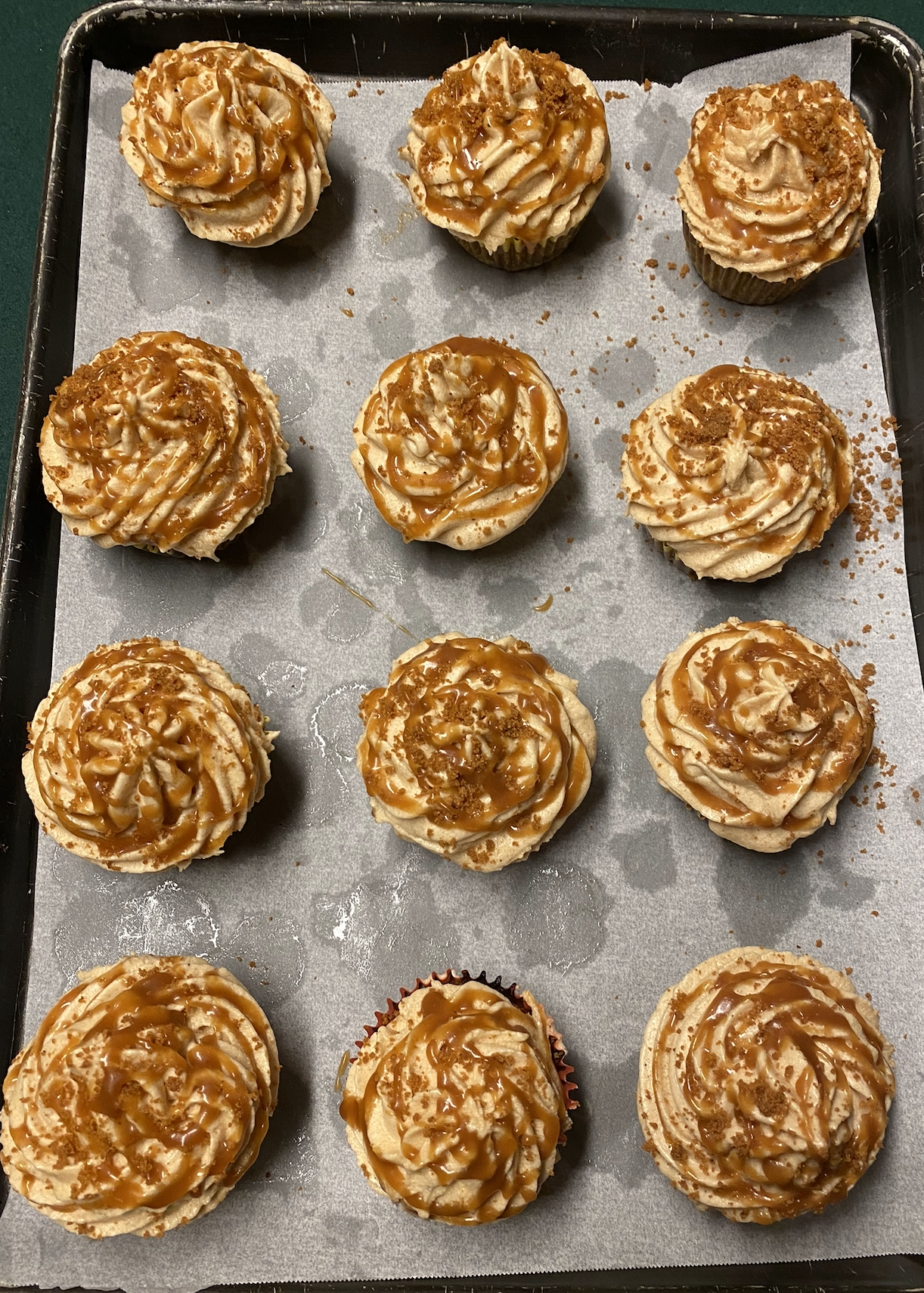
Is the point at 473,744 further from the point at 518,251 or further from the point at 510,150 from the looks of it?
the point at 510,150

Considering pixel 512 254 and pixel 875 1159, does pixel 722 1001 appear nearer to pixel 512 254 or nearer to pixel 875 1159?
pixel 875 1159

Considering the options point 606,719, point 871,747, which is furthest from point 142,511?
point 871,747

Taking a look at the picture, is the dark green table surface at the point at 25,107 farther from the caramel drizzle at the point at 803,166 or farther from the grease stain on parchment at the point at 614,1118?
the grease stain on parchment at the point at 614,1118

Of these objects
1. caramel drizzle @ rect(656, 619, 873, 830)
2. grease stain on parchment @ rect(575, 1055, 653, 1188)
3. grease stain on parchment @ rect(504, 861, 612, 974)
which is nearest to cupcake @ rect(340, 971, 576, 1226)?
grease stain on parchment @ rect(575, 1055, 653, 1188)

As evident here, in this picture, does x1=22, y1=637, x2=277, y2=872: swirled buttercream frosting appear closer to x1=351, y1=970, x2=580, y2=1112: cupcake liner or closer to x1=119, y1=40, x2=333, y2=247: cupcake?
x1=351, y1=970, x2=580, y2=1112: cupcake liner

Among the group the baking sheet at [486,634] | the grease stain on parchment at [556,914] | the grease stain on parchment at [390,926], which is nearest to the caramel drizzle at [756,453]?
the baking sheet at [486,634]
